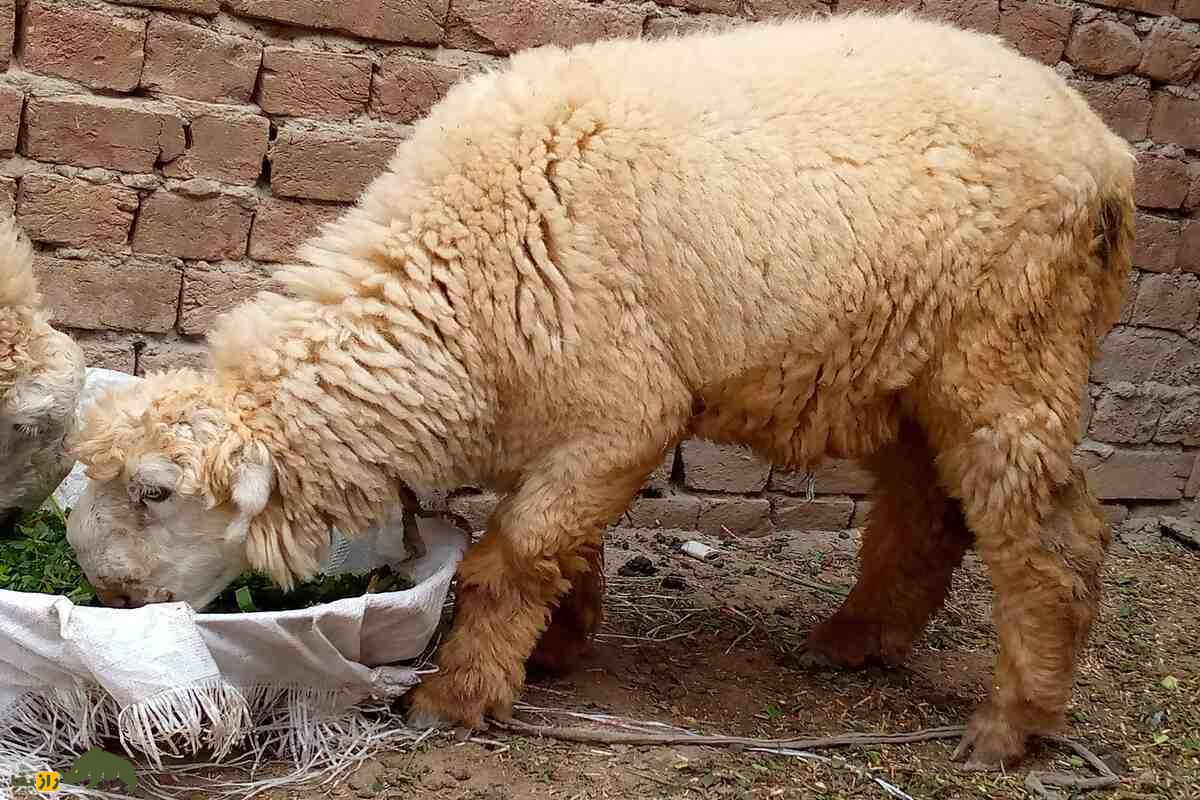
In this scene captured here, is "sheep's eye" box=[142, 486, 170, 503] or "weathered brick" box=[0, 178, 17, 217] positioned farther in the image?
"weathered brick" box=[0, 178, 17, 217]

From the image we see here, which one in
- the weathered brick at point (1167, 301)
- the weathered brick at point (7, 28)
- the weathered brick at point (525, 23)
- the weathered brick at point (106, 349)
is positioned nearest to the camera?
the weathered brick at point (7, 28)

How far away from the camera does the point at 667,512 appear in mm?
4867

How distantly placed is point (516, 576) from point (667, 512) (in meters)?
1.81

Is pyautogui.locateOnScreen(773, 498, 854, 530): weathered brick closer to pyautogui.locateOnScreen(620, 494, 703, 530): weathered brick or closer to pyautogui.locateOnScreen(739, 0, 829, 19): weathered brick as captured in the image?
pyautogui.locateOnScreen(620, 494, 703, 530): weathered brick

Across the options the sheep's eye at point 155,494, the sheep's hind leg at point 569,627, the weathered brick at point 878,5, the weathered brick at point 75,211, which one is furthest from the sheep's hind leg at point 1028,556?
the weathered brick at point 75,211

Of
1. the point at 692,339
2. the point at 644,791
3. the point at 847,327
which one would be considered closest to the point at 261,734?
the point at 644,791

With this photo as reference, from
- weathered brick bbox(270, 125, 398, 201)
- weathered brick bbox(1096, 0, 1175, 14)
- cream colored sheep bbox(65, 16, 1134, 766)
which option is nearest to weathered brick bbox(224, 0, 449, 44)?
weathered brick bbox(270, 125, 398, 201)

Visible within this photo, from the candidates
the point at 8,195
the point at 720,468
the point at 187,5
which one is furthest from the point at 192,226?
the point at 720,468

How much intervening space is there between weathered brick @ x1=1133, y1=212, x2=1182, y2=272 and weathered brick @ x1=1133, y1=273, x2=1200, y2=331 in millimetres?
61

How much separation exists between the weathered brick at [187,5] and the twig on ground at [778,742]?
239cm

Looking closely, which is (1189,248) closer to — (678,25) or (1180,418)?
(1180,418)

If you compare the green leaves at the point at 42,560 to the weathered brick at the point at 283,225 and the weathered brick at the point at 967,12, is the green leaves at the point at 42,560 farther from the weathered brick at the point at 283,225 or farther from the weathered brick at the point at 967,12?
the weathered brick at the point at 967,12

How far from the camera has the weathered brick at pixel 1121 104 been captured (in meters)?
4.86

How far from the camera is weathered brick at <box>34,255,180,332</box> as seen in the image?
12.9ft
